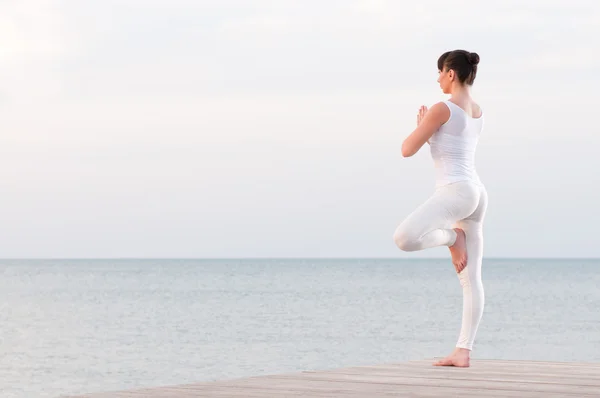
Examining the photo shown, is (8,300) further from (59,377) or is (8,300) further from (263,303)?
(59,377)

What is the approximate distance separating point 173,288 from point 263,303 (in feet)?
72.2

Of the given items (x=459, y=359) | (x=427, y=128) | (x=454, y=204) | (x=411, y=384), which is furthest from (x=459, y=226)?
(x=411, y=384)

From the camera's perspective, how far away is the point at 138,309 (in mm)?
54562

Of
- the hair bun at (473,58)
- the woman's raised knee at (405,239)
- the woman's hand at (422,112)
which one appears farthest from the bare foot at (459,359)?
the hair bun at (473,58)

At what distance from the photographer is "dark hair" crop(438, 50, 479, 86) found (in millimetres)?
5629

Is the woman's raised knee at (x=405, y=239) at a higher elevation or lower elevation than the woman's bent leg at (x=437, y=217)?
lower

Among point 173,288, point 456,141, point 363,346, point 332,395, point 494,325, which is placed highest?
point 173,288

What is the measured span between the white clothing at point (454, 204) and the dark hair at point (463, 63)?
21cm

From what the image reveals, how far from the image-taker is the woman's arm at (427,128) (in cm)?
551

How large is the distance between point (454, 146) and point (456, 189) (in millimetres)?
236

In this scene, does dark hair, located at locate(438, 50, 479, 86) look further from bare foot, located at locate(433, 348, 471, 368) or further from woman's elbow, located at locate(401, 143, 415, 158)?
bare foot, located at locate(433, 348, 471, 368)

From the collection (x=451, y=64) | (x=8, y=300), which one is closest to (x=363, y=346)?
(x=451, y=64)

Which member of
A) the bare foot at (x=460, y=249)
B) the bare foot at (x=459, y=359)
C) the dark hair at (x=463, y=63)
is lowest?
the bare foot at (x=459, y=359)

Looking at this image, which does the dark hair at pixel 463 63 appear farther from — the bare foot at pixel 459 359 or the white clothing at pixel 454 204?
the bare foot at pixel 459 359
